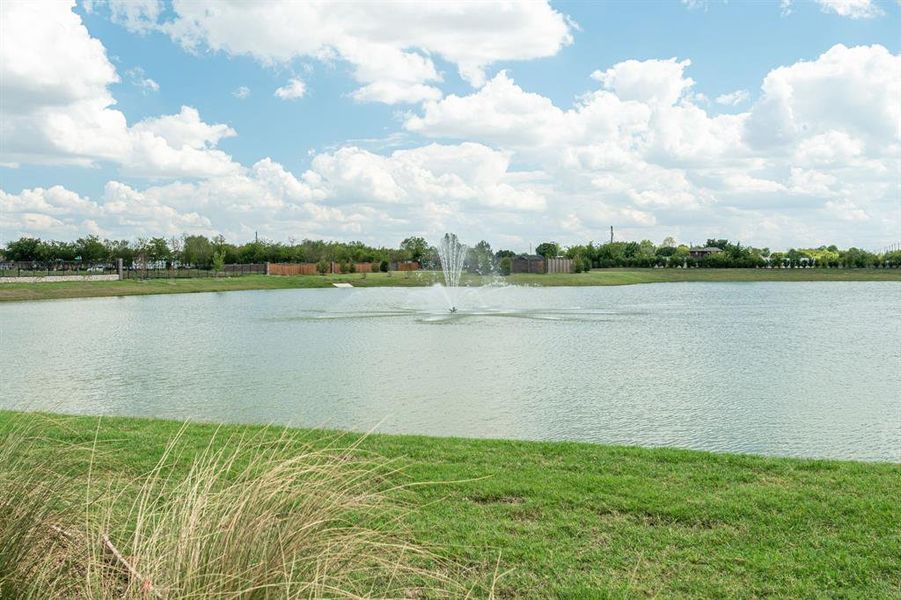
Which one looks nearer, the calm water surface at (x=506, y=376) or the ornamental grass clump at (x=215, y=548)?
the ornamental grass clump at (x=215, y=548)

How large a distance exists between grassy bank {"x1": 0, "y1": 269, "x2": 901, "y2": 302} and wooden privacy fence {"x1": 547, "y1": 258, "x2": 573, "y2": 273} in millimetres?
3303

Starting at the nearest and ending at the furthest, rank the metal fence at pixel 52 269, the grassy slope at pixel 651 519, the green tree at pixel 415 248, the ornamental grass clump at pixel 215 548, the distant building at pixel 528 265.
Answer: the ornamental grass clump at pixel 215 548, the grassy slope at pixel 651 519, the metal fence at pixel 52 269, the distant building at pixel 528 265, the green tree at pixel 415 248

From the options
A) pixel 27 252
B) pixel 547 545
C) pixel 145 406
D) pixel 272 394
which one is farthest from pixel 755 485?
pixel 27 252

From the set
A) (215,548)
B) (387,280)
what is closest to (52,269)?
(387,280)

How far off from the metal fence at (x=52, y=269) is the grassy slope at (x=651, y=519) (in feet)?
202

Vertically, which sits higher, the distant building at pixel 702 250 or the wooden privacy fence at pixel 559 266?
the distant building at pixel 702 250

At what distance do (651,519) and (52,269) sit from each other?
77222 mm

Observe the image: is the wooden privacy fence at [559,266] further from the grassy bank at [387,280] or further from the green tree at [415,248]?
the green tree at [415,248]

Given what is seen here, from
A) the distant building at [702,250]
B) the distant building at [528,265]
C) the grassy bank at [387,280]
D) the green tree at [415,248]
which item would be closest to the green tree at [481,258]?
the grassy bank at [387,280]

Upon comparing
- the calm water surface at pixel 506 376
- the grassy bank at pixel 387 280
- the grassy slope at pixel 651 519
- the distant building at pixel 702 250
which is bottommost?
the calm water surface at pixel 506 376

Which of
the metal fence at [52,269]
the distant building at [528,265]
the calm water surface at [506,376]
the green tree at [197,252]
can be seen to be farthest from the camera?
the green tree at [197,252]

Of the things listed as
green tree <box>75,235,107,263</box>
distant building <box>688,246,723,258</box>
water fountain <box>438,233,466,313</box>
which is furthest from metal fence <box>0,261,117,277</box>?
distant building <box>688,246,723,258</box>

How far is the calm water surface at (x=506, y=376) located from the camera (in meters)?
9.84

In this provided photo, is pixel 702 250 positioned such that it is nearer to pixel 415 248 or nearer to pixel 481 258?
pixel 415 248
